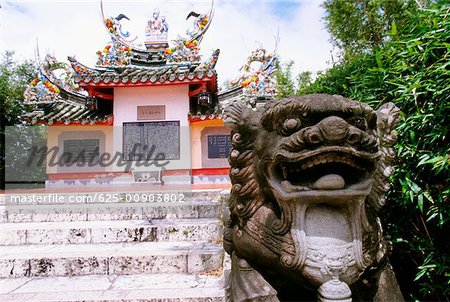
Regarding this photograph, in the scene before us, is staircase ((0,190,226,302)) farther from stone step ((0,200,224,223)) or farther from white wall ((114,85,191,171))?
white wall ((114,85,191,171))

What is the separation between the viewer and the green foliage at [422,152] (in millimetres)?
2092

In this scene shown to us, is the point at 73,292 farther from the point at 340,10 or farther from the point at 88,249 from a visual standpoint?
the point at 340,10

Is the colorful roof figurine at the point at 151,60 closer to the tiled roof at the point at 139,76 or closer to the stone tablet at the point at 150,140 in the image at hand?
the tiled roof at the point at 139,76

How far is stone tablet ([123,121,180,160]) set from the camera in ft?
32.8

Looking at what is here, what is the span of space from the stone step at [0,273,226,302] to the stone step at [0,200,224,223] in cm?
140

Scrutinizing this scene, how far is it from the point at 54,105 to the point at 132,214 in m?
8.37

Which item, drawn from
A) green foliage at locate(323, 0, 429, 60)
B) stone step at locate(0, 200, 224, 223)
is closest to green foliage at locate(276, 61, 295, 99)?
green foliage at locate(323, 0, 429, 60)

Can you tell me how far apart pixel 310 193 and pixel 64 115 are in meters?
10.6

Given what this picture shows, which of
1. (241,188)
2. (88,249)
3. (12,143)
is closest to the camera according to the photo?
(241,188)

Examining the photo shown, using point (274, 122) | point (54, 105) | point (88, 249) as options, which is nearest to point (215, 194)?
point (88, 249)

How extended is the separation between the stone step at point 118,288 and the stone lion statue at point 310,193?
89 cm

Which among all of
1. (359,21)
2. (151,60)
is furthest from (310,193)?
(151,60)

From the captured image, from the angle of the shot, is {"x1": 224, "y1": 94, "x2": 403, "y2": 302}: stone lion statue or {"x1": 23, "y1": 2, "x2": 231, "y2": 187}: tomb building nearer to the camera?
{"x1": 224, "y1": 94, "x2": 403, "y2": 302}: stone lion statue

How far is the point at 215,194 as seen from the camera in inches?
217
